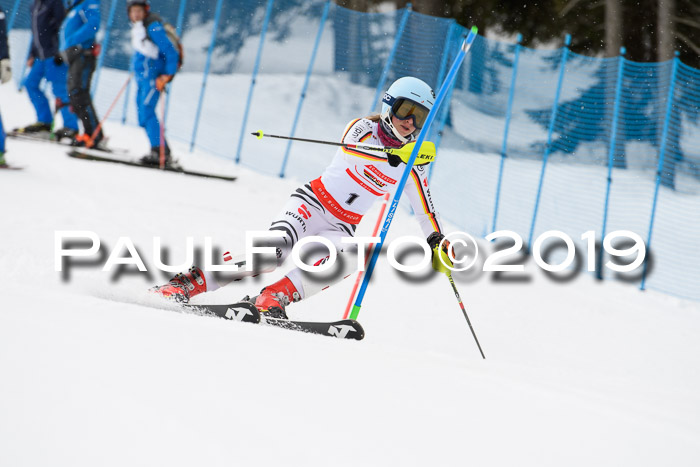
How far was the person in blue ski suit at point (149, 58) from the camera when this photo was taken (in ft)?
30.2

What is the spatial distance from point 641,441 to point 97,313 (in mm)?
2335

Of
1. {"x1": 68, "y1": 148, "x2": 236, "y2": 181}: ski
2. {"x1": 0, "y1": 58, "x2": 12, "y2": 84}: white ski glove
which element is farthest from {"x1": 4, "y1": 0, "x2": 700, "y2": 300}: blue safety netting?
{"x1": 0, "y1": 58, "x2": 12, "y2": 84}: white ski glove

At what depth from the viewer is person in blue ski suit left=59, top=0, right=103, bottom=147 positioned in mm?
10039

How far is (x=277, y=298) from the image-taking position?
15.1 feet

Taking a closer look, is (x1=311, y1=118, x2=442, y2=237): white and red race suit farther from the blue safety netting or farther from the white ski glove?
the blue safety netting

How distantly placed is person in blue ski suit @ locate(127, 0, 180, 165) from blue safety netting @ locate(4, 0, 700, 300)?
8.02 feet

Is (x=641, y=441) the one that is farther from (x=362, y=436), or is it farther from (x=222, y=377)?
(x=222, y=377)

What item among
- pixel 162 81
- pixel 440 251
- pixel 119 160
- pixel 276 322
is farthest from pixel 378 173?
pixel 119 160

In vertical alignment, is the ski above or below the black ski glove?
below

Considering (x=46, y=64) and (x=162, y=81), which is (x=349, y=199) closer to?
(x=162, y=81)

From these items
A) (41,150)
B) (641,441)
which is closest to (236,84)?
(41,150)

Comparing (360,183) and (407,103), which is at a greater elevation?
(407,103)

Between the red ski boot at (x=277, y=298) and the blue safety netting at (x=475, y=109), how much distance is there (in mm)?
6019

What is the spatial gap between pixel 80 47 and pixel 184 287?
6611 millimetres
